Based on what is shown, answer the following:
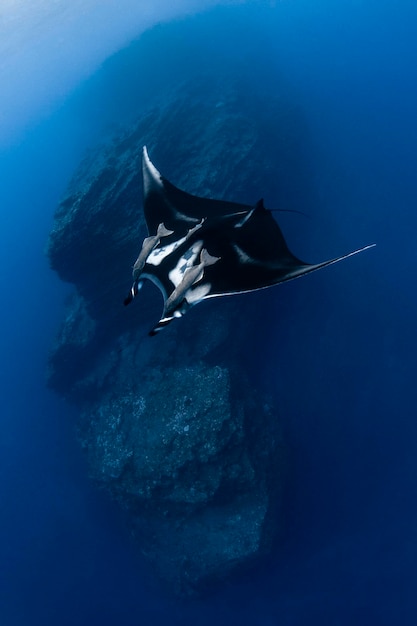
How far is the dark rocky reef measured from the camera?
35.3 feet

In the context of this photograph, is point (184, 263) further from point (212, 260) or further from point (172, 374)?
point (172, 374)

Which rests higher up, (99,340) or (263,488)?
(99,340)

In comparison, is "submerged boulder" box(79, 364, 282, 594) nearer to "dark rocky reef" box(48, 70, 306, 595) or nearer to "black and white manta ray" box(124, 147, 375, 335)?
"dark rocky reef" box(48, 70, 306, 595)

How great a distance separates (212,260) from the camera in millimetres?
4027

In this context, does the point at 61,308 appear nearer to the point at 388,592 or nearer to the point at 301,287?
the point at 301,287

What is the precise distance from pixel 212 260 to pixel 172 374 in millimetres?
8308

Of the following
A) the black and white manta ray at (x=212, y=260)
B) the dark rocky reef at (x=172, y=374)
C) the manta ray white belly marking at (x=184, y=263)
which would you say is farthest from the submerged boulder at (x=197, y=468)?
the manta ray white belly marking at (x=184, y=263)

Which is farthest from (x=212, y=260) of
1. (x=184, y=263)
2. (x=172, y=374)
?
(x=172, y=374)

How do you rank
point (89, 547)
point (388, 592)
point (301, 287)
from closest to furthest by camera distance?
1. point (388, 592)
2. point (301, 287)
3. point (89, 547)

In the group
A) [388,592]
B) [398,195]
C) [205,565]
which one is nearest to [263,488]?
[205,565]

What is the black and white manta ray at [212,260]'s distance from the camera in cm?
362

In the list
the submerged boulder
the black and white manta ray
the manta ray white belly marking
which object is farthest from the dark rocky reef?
the manta ray white belly marking

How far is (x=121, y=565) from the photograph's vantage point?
1465 cm

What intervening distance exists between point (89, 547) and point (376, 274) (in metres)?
16.6
